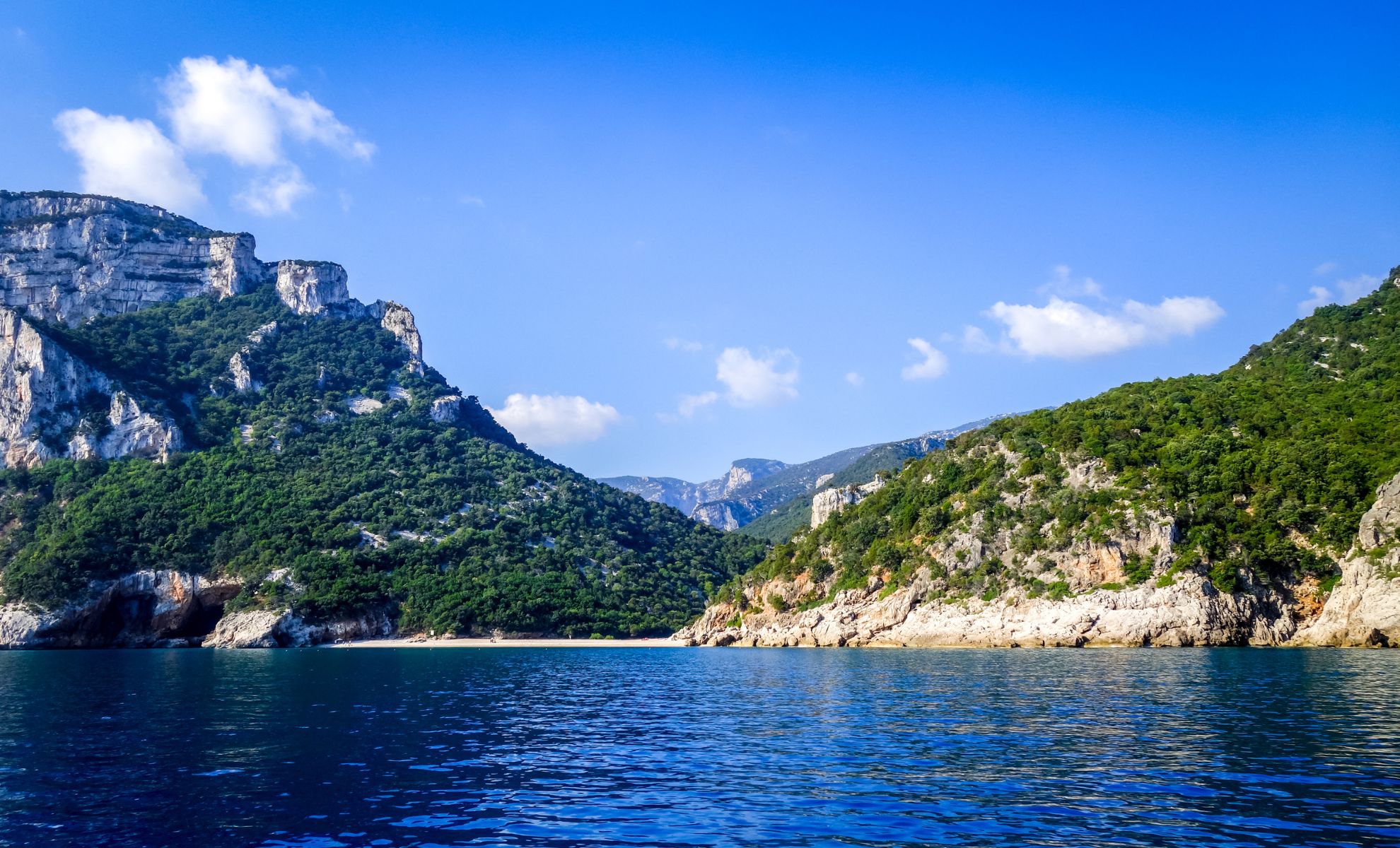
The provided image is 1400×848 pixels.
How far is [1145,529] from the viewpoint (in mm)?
88375

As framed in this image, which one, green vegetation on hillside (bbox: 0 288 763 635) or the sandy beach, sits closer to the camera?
the sandy beach

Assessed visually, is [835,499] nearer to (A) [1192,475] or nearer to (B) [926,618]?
(B) [926,618]

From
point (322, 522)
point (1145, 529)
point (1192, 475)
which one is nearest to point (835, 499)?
point (1145, 529)

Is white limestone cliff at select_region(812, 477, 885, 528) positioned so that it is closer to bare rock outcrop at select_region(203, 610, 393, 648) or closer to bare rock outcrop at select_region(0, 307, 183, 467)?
bare rock outcrop at select_region(203, 610, 393, 648)

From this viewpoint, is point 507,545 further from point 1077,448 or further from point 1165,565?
point 1165,565

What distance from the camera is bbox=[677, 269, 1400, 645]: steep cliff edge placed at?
80.3m

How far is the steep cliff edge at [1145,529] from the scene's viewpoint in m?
80.3

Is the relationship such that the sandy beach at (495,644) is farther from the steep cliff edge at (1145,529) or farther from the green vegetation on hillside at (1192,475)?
the green vegetation on hillside at (1192,475)

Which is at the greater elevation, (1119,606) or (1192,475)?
(1192,475)

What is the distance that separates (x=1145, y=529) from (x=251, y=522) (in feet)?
430

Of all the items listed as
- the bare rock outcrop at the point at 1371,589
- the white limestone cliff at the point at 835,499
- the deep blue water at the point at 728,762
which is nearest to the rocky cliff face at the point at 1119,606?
the bare rock outcrop at the point at 1371,589

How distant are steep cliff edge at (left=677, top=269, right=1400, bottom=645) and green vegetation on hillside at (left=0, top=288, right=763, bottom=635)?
3407 cm

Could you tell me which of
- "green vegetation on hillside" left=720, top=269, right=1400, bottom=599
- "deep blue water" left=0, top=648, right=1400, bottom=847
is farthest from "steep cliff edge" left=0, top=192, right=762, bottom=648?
"deep blue water" left=0, top=648, right=1400, bottom=847

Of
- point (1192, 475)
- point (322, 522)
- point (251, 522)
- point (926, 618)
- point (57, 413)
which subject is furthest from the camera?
point (57, 413)
